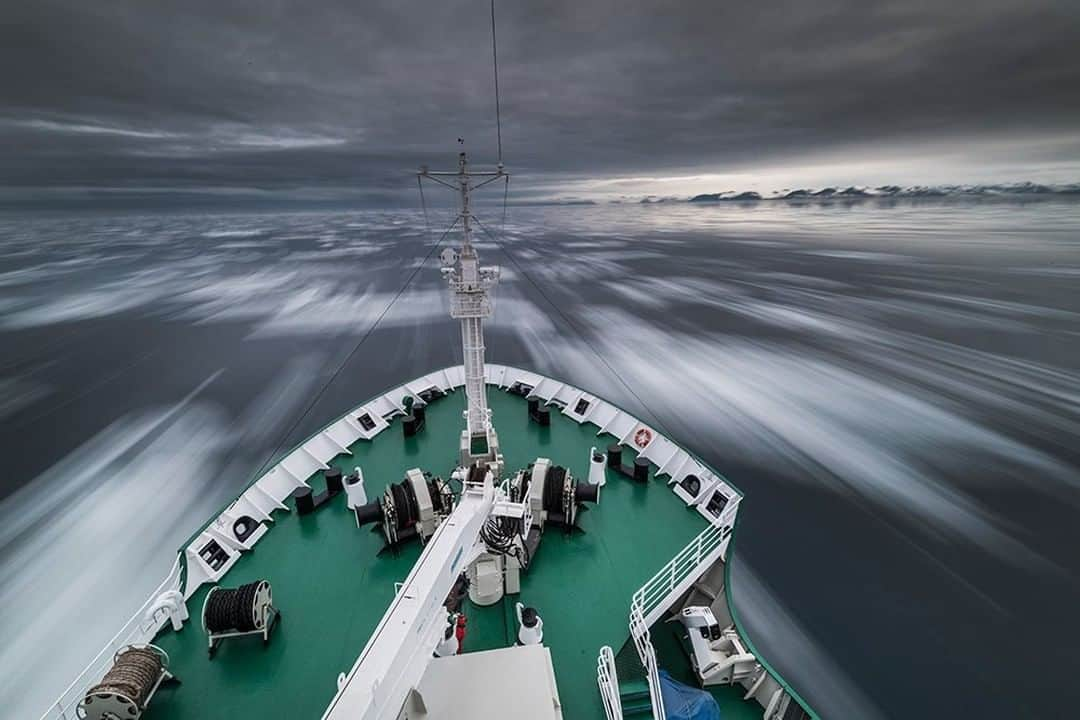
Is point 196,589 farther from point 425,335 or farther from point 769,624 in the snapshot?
point 425,335

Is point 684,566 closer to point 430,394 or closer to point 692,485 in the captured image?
point 692,485

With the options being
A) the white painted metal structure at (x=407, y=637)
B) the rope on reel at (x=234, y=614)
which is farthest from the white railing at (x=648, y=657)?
the rope on reel at (x=234, y=614)

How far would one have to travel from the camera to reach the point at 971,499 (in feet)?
59.8

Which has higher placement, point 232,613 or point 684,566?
point 232,613

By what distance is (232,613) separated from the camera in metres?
6.83

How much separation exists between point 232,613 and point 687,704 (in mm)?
6526

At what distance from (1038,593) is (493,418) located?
53.7ft

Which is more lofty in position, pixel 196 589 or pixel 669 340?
pixel 196 589

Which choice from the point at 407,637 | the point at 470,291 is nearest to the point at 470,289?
the point at 470,291

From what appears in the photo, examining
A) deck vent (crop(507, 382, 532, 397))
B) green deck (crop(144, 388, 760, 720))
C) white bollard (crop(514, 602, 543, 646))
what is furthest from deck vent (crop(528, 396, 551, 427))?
white bollard (crop(514, 602, 543, 646))

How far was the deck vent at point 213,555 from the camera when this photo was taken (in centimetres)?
834

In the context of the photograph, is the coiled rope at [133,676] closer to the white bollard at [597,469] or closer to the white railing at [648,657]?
the white railing at [648,657]

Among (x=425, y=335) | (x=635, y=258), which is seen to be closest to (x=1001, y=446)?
(x=425, y=335)

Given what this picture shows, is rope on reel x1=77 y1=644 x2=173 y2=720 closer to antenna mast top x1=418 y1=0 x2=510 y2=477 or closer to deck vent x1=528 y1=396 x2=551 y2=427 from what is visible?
antenna mast top x1=418 y1=0 x2=510 y2=477
